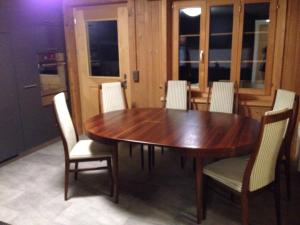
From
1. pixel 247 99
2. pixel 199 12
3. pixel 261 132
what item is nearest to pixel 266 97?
pixel 247 99

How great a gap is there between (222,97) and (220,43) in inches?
29.9

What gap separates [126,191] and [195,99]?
1.65 meters

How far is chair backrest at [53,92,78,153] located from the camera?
260 cm

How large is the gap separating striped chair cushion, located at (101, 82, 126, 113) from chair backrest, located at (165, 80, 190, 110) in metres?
0.63

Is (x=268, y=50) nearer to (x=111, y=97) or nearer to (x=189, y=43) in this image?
(x=189, y=43)

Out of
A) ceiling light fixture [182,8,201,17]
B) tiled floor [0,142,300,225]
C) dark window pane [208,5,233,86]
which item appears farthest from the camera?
ceiling light fixture [182,8,201,17]

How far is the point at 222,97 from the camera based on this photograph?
3.47 m

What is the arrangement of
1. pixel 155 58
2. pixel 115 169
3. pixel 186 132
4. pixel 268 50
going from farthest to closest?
pixel 155 58 → pixel 268 50 → pixel 115 169 → pixel 186 132

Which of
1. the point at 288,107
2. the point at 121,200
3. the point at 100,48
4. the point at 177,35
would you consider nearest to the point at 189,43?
the point at 177,35

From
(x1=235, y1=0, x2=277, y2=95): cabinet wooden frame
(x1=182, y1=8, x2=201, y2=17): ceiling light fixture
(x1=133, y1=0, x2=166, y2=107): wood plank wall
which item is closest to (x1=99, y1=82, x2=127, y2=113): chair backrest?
(x1=133, y1=0, x2=166, y2=107): wood plank wall

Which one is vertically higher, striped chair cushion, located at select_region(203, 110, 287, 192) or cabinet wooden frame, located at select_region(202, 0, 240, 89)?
cabinet wooden frame, located at select_region(202, 0, 240, 89)

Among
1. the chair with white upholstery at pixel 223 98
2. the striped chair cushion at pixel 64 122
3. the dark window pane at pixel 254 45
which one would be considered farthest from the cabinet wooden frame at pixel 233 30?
the striped chair cushion at pixel 64 122

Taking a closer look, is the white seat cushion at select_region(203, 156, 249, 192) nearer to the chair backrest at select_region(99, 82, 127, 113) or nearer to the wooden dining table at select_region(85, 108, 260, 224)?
the wooden dining table at select_region(85, 108, 260, 224)

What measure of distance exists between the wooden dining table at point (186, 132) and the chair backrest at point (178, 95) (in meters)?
0.42
